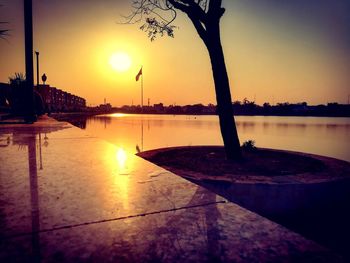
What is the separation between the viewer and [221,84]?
269 inches

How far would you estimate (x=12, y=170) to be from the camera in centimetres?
205

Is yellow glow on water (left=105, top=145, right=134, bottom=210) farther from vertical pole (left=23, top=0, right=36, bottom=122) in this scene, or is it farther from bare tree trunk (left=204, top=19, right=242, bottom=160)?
vertical pole (left=23, top=0, right=36, bottom=122)

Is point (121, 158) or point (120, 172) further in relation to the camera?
point (121, 158)

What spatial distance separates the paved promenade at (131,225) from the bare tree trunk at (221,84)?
5292 mm

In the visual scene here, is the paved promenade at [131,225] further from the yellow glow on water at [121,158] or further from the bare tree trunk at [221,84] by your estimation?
the bare tree trunk at [221,84]

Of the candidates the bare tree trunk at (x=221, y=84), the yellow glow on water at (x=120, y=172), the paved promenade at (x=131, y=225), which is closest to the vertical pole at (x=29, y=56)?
the bare tree trunk at (x=221, y=84)

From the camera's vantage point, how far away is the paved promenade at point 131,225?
829mm

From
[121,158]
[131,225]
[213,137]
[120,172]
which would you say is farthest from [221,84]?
[213,137]

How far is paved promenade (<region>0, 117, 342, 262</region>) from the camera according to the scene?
829mm

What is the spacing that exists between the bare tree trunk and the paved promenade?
5.29 m

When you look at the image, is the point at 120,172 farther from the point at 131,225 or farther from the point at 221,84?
the point at 221,84

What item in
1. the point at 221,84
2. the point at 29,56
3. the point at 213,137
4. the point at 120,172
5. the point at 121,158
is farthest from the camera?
the point at 213,137

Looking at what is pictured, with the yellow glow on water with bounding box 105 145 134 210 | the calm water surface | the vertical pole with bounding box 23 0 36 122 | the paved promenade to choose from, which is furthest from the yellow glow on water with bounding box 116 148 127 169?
the vertical pole with bounding box 23 0 36 122

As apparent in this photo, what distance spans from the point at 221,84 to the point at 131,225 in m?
6.22
